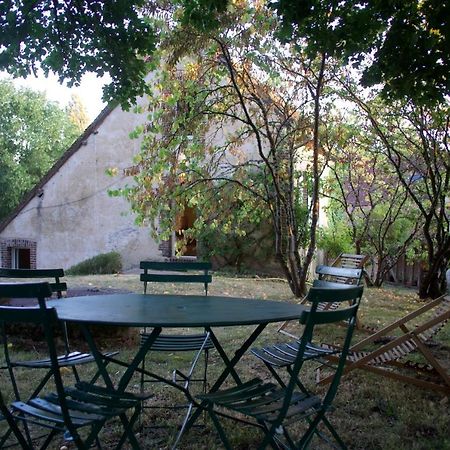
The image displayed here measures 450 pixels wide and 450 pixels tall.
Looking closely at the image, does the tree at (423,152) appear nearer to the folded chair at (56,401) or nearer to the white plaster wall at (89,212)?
the folded chair at (56,401)

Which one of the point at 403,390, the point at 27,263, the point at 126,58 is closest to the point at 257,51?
the point at 126,58

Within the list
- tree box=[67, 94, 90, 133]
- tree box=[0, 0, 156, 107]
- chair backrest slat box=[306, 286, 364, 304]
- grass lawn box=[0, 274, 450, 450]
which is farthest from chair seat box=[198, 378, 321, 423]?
tree box=[67, 94, 90, 133]

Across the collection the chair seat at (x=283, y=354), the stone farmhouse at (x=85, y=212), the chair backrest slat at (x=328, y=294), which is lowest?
the chair seat at (x=283, y=354)

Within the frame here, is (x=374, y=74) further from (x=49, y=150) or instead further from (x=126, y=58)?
(x=49, y=150)

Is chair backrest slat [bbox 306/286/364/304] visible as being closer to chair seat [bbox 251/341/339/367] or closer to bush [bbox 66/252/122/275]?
chair seat [bbox 251/341/339/367]

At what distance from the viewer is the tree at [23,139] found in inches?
1052

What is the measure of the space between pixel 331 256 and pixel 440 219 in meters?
4.97

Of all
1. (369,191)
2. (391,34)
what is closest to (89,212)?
(369,191)

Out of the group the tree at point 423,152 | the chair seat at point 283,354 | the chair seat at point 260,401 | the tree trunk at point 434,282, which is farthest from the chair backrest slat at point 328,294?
the tree trunk at point 434,282

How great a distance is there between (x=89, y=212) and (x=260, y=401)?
15.0 meters

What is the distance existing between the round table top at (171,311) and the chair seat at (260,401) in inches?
14.4

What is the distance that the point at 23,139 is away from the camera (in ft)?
91.5

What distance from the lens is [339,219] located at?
14.5 meters

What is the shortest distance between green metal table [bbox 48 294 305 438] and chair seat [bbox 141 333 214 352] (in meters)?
0.30
